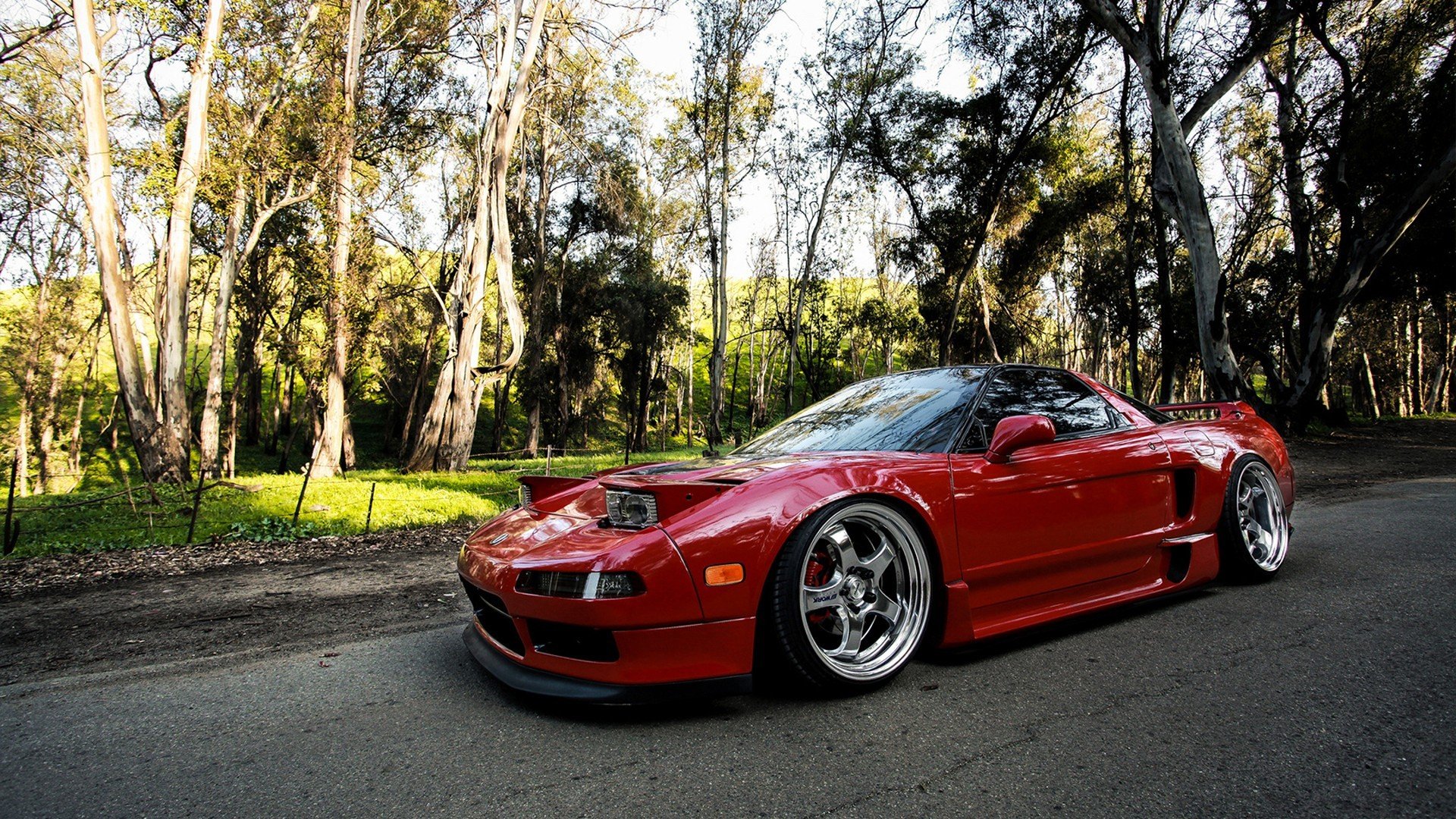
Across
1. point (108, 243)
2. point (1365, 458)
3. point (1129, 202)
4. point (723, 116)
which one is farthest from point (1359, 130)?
point (108, 243)

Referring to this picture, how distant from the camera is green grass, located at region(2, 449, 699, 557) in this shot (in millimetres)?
7094

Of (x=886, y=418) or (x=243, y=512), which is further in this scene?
(x=243, y=512)

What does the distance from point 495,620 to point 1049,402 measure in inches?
108

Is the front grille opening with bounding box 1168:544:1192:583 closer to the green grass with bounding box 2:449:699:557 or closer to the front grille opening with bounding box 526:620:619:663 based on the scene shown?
the front grille opening with bounding box 526:620:619:663

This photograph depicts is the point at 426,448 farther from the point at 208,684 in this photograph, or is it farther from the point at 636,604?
the point at 636,604

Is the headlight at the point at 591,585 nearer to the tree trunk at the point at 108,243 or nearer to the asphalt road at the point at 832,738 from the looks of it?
the asphalt road at the point at 832,738

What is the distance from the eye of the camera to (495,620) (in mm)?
2750

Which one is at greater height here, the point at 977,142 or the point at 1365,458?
the point at 977,142

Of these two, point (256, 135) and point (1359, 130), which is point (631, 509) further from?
point (1359, 130)

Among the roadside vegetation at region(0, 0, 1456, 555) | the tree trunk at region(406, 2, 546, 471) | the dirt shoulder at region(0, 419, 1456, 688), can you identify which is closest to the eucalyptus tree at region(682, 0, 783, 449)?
the roadside vegetation at region(0, 0, 1456, 555)

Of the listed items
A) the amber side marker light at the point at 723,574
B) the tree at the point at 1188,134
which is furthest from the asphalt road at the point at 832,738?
the tree at the point at 1188,134

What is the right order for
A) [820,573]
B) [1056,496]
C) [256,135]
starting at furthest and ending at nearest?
1. [256,135]
2. [1056,496]
3. [820,573]

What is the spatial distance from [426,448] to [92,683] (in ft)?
41.4

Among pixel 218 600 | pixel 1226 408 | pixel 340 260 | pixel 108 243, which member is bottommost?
pixel 218 600
